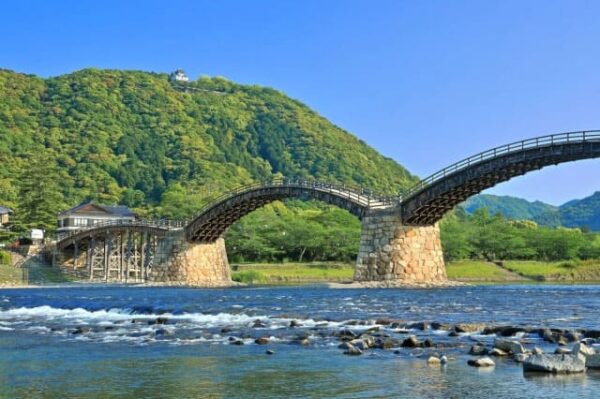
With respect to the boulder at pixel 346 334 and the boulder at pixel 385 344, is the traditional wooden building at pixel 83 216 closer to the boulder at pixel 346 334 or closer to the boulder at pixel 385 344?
the boulder at pixel 346 334

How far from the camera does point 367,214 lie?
5841 centimetres

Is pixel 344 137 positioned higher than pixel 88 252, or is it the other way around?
pixel 344 137

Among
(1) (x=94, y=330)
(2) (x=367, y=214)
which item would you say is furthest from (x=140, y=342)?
(2) (x=367, y=214)

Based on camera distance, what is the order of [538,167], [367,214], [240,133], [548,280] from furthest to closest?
[240,133] < [548,280] < [367,214] < [538,167]

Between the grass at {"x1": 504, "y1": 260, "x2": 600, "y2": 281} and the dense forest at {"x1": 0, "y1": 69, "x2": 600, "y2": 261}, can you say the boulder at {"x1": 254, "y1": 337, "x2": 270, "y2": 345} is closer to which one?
the grass at {"x1": 504, "y1": 260, "x2": 600, "y2": 281}

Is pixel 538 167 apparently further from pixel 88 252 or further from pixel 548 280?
pixel 88 252

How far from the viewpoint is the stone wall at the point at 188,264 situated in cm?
7538

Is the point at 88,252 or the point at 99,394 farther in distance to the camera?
the point at 88,252

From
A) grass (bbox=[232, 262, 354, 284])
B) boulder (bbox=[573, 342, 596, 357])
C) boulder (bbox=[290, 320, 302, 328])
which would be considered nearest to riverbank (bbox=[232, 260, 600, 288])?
grass (bbox=[232, 262, 354, 284])

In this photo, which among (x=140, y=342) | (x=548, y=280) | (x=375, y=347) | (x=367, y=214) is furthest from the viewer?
(x=548, y=280)

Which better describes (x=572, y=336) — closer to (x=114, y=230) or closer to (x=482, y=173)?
(x=482, y=173)

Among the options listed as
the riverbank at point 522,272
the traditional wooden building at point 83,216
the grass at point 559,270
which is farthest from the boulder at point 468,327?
the traditional wooden building at point 83,216

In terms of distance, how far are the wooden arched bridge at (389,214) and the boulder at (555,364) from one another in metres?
33.6

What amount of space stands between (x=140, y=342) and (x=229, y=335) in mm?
3063
